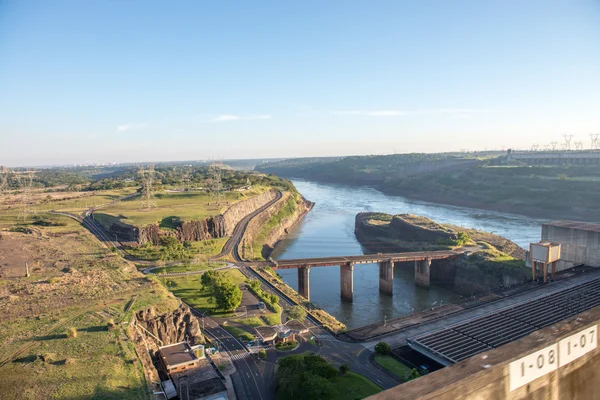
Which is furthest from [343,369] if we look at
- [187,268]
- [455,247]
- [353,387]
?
[455,247]

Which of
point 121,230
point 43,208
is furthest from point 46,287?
point 43,208

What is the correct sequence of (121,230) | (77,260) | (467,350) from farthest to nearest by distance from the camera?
(121,230), (77,260), (467,350)

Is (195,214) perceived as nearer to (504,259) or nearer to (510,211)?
(504,259)

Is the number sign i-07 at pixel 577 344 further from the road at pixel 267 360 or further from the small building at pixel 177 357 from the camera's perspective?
the small building at pixel 177 357

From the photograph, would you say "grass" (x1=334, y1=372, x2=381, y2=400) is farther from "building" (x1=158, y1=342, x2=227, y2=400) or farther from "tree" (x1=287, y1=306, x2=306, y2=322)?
"tree" (x1=287, y1=306, x2=306, y2=322)

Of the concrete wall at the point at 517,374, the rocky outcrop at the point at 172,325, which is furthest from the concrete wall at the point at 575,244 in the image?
the concrete wall at the point at 517,374

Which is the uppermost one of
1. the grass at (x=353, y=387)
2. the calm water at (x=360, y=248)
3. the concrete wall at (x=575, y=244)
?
the concrete wall at (x=575, y=244)

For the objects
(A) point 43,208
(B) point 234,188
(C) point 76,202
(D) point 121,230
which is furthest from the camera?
(B) point 234,188

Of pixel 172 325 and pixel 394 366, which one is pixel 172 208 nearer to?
pixel 172 325
